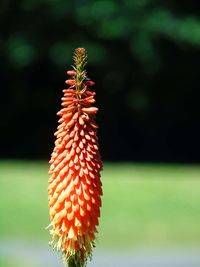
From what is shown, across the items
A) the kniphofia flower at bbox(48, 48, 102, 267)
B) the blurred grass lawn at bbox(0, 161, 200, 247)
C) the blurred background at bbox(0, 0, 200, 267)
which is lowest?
the kniphofia flower at bbox(48, 48, 102, 267)

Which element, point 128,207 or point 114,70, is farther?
point 114,70

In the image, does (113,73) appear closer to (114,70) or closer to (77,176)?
(114,70)

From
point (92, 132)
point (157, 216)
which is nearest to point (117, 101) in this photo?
point (157, 216)

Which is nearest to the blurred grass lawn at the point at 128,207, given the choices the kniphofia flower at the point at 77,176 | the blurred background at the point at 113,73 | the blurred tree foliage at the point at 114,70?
the blurred background at the point at 113,73

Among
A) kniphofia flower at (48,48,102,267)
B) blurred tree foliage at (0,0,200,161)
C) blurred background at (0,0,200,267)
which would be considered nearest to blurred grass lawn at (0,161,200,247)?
blurred background at (0,0,200,267)

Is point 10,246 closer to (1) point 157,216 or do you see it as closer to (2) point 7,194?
(1) point 157,216

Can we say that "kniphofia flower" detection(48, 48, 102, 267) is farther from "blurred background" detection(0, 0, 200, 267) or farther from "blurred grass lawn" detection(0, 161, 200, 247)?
"blurred background" detection(0, 0, 200, 267)

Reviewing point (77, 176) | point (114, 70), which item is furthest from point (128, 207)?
point (77, 176)
